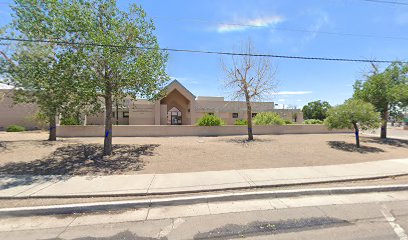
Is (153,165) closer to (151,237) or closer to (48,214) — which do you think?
(48,214)

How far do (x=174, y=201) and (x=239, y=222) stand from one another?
5.39ft

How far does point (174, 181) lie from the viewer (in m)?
6.34

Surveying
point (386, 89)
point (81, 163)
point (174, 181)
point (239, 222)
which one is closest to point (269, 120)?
point (386, 89)

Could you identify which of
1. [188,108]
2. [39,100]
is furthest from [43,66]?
[188,108]

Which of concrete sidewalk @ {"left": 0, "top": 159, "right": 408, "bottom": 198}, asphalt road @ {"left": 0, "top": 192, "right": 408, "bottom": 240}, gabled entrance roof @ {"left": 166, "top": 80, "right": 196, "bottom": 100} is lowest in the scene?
asphalt road @ {"left": 0, "top": 192, "right": 408, "bottom": 240}

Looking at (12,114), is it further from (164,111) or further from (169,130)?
(169,130)

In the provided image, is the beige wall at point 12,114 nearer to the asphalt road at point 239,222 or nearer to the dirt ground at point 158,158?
the dirt ground at point 158,158

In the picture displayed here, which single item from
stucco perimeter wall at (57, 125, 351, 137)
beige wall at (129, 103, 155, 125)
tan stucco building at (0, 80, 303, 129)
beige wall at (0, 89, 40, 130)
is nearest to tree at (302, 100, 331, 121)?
tan stucco building at (0, 80, 303, 129)

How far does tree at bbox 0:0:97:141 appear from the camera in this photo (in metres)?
7.81

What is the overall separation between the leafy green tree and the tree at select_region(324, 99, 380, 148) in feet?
34.4

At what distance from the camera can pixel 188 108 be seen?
28312mm

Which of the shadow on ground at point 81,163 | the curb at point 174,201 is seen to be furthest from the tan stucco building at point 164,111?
the curb at point 174,201

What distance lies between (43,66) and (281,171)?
9.54 m

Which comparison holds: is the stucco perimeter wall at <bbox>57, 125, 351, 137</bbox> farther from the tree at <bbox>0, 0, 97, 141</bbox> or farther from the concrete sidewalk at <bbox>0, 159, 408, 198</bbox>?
the concrete sidewalk at <bbox>0, 159, 408, 198</bbox>
